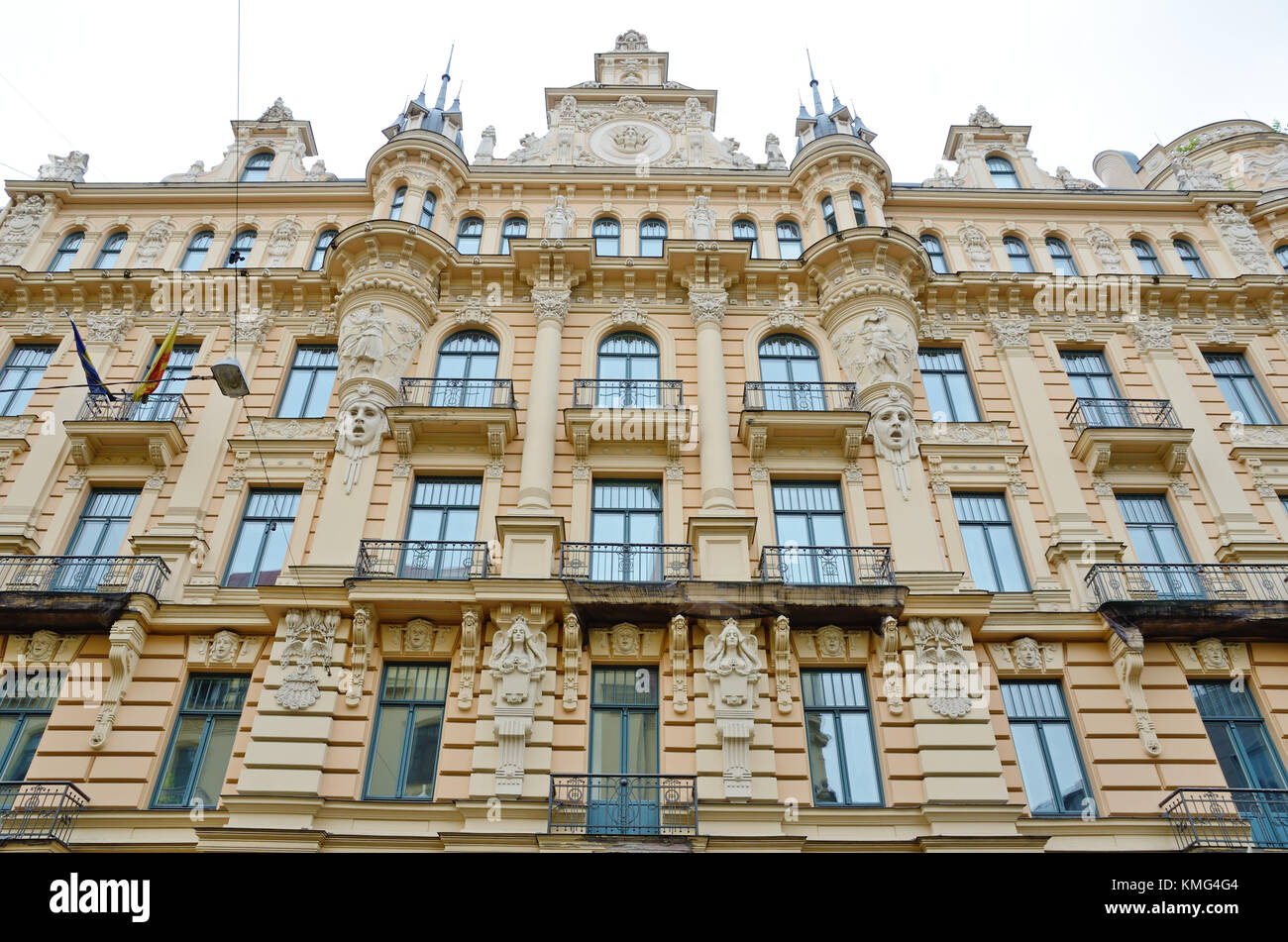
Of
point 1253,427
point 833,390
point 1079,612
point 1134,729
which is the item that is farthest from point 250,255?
point 1253,427

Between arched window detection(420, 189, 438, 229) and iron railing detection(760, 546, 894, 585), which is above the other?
arched window detection(420, 189, 438, 229)

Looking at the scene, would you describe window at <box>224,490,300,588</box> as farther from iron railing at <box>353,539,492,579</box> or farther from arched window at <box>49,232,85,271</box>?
arched window at <box>49,232,85,271</box>

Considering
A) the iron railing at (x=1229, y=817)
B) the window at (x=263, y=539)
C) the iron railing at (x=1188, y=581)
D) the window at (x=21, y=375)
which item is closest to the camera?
the iron railing at (x=1229, y=817)

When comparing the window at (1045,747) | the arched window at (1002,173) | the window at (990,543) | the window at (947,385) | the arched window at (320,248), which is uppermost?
the arched window at (1002,173)

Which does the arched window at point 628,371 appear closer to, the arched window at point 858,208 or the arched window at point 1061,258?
the arched window at point 858,208

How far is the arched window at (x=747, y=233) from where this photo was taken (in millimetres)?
23875

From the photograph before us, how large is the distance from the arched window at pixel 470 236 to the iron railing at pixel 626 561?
407 inches

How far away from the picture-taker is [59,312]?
22703 mm

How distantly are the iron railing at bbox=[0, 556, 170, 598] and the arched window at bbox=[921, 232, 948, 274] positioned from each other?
19716 millimetres

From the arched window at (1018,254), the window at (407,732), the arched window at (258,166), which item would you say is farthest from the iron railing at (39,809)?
the arched window at (1018,254)

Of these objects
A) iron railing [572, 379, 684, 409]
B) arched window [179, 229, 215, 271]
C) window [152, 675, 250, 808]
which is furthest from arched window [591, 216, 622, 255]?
window [152, 675, 250, 808]

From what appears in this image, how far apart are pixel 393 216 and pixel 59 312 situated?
347 inches

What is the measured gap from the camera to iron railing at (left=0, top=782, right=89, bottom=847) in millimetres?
14117
